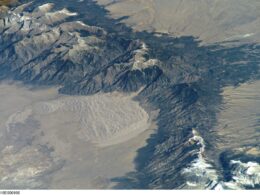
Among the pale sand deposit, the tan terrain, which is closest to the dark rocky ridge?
the pale sand deposit

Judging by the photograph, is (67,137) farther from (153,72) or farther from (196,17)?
(196,17)

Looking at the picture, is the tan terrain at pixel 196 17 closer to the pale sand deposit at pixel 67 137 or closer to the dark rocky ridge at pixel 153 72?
the dark rocky ridge at pixel 153 72

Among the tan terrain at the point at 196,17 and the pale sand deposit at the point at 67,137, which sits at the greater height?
the tan terrain at the point at 196,17

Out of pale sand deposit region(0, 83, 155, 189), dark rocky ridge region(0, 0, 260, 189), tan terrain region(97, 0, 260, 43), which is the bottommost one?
pale sand deposit region(0, 83, 155, 189)

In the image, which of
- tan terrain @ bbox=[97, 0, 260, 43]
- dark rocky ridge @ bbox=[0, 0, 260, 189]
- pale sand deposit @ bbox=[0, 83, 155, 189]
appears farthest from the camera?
tan terrain @ bbox=[97, 0, 260, 43]

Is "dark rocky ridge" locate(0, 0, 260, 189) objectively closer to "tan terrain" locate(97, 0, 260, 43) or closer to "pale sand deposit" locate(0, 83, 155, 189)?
→ "pale sand deposit" locate(0, 83, 155, 189)

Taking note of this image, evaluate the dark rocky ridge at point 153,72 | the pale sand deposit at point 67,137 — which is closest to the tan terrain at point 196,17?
the dark rocky ridge at point 153,72
